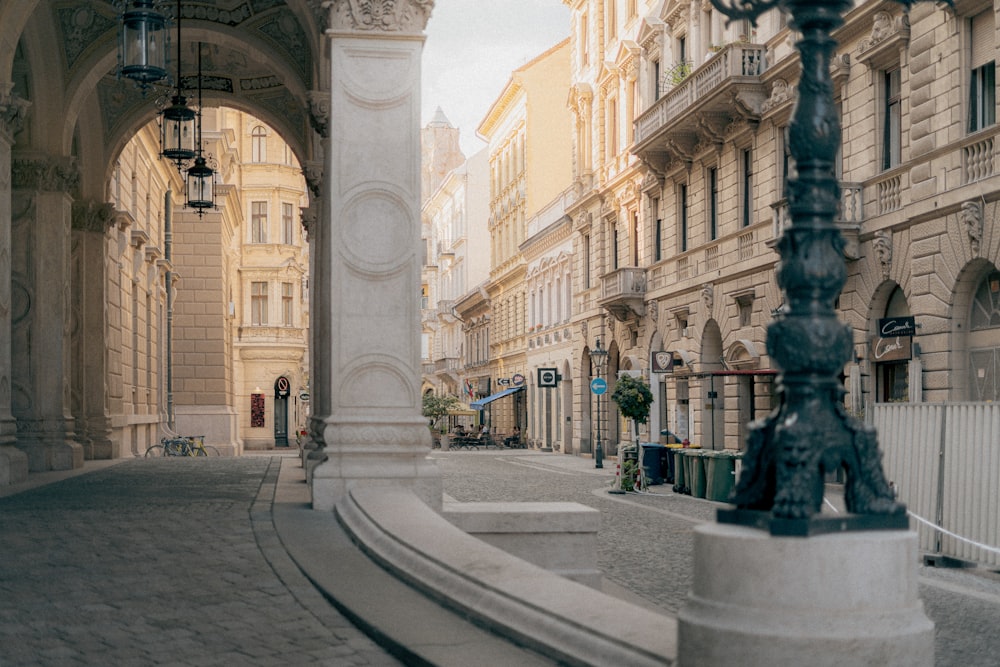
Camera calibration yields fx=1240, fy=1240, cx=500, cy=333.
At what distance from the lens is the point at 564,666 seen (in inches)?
209

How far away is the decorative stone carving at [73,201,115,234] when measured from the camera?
2298 centimetres

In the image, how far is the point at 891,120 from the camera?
74.4 feet

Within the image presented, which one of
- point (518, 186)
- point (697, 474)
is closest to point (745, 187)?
point (697, 474)

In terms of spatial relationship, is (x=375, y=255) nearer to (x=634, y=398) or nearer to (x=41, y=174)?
(x=41, y=174)

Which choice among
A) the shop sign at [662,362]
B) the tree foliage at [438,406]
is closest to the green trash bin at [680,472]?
the shop sign at [662,362]

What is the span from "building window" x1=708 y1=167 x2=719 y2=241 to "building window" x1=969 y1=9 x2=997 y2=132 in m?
11.6

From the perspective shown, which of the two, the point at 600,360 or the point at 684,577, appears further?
the point at 600,360

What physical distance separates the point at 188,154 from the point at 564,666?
1375cm

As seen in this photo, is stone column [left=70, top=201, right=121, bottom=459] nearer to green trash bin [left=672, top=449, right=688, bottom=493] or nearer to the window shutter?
green trash bin [left=672, top=449, right=688, bottom=493]

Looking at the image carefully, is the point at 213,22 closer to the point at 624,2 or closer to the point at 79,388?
the point at 79,388

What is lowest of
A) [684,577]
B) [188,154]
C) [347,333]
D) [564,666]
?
[684,577]

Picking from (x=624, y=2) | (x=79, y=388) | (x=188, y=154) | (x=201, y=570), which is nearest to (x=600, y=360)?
(x=624, y=2)

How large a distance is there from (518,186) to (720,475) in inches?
1589

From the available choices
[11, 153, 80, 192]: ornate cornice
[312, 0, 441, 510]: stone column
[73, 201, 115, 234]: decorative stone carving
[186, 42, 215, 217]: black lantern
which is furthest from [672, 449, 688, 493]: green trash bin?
[312, 0, 441, 510]: stone column
